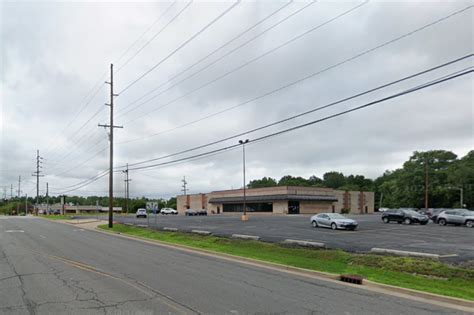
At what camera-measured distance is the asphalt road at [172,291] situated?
8.25 meters

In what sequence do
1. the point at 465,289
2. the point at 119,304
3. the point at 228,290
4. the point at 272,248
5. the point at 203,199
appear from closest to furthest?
1. the point at 119,304
2. the point at 228,290
3. the point at 465,289
4. the point at 272,248
5. the point at 203,199

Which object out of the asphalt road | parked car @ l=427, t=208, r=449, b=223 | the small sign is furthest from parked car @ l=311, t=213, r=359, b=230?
the asphalt road

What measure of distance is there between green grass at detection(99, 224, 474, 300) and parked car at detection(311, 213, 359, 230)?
12268 millimetres

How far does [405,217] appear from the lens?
41594 millimetres

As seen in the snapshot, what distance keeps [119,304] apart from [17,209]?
15477 cm

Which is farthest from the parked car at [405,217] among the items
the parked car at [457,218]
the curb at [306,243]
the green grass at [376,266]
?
the green grass at [376,266]

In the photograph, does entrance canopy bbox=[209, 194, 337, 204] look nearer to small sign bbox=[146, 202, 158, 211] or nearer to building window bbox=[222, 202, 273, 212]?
building window bbox=[222, 202, 273, 212]

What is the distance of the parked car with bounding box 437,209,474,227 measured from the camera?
38062mm

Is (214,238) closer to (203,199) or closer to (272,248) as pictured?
(272,248)

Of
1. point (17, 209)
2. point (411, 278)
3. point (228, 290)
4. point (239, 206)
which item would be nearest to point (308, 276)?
point (411, 278)

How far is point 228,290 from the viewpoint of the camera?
10.2 m

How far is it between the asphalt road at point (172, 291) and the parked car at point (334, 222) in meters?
19.0

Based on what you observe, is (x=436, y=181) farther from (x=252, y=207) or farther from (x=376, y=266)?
(x=376, y=266)

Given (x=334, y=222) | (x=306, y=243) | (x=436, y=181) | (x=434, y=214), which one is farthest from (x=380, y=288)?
(x=436, y=181)
